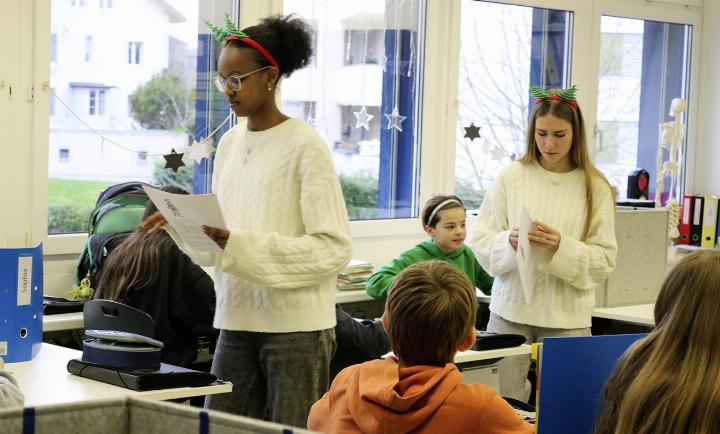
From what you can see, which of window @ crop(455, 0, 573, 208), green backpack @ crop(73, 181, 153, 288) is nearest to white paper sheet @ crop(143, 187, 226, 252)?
green backpack @ crop(73, 181, 153, 288)

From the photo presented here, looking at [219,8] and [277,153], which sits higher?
[219,8]

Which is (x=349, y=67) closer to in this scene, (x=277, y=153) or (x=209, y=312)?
(x=209, y=312)

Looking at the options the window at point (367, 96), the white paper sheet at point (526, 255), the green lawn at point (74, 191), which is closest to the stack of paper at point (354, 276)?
the window at point (367, 96)

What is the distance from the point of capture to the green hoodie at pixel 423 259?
13.0ft

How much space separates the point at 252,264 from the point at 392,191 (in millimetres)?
2675

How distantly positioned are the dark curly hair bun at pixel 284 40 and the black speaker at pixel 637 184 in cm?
312

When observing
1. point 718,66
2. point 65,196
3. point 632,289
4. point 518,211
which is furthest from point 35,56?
point 718,66

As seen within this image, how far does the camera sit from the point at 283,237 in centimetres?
241

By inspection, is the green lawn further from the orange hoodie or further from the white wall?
the white wall

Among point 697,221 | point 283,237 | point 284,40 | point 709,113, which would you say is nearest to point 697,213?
point 697,221

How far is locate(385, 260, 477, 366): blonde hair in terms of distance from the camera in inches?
72.0

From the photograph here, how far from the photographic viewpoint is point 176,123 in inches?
163

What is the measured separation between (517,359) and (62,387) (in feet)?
4.69

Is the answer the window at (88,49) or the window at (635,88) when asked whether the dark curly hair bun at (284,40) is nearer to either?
the window at (88,49)
